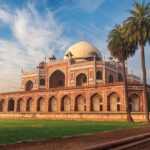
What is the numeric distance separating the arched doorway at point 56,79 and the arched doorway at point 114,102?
27.8 m

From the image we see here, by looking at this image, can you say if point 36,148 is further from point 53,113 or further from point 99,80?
point 99,80

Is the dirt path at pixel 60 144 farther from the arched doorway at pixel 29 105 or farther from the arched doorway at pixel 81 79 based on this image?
the arched doorway at pixel 81 79

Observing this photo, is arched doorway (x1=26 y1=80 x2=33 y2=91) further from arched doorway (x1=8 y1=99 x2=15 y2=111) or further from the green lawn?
the green lawn

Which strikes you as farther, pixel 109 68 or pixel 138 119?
pixel 109 68

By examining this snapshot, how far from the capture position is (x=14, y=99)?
6231 cm

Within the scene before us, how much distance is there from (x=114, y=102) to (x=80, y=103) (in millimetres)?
7888

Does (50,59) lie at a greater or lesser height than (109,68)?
greater

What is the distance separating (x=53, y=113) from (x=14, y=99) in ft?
56.6

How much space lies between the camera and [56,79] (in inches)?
2879

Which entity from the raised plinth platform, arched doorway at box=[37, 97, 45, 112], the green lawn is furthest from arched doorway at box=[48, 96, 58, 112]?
the green lawn

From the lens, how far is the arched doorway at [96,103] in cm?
4687

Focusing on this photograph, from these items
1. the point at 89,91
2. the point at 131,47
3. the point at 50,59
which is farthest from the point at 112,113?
the point at 50,59

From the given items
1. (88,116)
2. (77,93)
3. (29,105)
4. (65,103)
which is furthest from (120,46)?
(29,105)

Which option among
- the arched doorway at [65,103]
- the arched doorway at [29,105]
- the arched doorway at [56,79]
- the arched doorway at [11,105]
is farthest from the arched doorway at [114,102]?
the arched doorway at [11,105]
